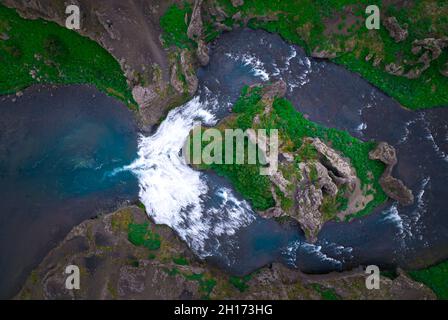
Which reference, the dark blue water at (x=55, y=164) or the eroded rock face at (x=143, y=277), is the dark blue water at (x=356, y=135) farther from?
the dark blue water at (x=55, y=164)

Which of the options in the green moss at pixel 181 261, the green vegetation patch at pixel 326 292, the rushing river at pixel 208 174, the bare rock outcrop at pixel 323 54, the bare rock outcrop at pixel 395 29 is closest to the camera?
the green vegetation patch at pixel 326 292

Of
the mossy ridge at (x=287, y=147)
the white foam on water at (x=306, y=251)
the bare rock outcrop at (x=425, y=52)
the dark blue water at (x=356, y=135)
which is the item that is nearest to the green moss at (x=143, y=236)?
the mossy ridge at (x=287, y=147)

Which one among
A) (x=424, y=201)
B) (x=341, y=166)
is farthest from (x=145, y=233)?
(x=424, y=201)

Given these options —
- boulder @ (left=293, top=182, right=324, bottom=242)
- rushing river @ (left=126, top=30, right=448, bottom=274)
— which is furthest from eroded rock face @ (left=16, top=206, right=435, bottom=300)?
boulder @ (left=293, top=182, right=324, bottom=242)

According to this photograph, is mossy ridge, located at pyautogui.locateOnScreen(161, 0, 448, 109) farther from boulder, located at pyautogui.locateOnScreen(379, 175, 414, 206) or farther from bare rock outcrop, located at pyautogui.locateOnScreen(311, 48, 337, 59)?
boulder, located at pyautogui.locateOnScreen(379, 175, 414, 206)

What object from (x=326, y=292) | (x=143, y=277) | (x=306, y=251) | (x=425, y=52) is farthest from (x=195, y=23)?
(x=326, y=292)

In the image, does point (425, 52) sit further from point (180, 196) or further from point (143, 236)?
point (143, 236)
